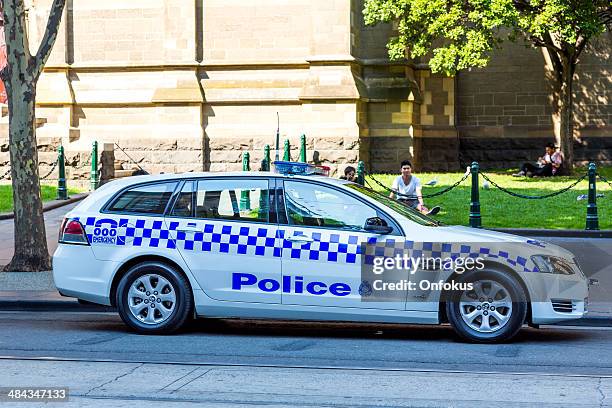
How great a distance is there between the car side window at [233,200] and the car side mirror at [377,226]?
95 centimetres

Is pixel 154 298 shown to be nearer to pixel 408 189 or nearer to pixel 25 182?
pixel 25 182

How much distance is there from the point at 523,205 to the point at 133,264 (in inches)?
Result: 513

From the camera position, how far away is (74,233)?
10703mm

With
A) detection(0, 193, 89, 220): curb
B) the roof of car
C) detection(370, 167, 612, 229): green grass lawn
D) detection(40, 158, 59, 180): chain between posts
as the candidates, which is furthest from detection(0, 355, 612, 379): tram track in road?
detection(40, 158, 59, 180): chain between posts

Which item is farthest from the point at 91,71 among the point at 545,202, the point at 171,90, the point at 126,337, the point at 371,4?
the point at 126,337

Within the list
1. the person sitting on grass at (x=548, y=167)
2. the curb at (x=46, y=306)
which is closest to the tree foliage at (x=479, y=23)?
the person sitting on grass at (x=548, y=167)

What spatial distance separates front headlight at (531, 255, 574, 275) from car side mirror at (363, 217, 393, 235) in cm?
126

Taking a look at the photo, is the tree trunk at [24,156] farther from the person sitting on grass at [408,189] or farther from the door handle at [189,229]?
the door handle at [189,229]

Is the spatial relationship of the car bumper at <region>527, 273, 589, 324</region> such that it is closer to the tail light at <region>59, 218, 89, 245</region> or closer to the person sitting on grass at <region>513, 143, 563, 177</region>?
Result: the tail light at <region>59, 218, 89, 245</region>

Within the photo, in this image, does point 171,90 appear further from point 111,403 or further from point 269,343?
point 111,403

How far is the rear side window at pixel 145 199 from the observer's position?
1067cm

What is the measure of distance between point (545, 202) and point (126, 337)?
13894 mm

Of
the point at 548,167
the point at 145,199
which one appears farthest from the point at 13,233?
the point at 548,167

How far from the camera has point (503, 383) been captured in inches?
321
